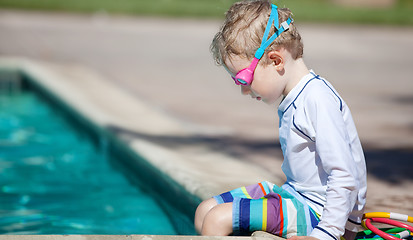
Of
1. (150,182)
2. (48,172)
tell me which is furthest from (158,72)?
(150,182)

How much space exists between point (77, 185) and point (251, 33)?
2.44 meters

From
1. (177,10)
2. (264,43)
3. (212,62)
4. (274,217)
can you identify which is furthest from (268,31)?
(177,10)

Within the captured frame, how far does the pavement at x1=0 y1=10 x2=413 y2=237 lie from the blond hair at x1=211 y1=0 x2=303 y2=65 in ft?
3.15

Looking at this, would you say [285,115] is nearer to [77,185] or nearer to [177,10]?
[77,185]

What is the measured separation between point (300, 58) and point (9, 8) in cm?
1805

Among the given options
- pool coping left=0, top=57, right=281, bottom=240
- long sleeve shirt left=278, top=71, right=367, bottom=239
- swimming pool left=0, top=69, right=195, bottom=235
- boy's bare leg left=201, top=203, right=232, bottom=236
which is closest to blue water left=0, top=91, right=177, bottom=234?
swimming pool left=0, top=69, right=195, bottom=235

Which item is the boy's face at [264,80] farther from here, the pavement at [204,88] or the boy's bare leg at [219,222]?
the pavement at [204,88]

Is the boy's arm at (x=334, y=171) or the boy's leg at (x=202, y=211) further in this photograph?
the boy's leg at (x=202, y=211)

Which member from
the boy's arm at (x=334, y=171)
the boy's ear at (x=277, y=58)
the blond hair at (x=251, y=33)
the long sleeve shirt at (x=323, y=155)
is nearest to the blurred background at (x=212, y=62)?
the blond hair at (x=251, y=33)

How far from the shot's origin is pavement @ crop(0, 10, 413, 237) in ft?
13.6

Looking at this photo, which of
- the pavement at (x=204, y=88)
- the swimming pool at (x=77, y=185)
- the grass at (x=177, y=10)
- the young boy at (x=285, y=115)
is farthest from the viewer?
the grass at (x=177, y=10)

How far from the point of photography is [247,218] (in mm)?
2324

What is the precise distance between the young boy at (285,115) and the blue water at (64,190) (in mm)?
1261

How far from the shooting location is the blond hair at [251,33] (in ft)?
7.64
